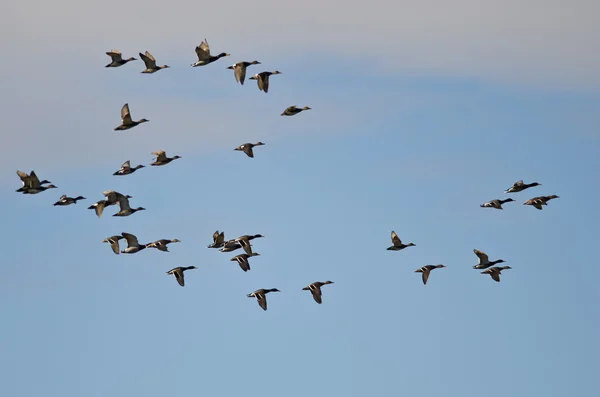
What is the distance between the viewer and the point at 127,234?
400ft

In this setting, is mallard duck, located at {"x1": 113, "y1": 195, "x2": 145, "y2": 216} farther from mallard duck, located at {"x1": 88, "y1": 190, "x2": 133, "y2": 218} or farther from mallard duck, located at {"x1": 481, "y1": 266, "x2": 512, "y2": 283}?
mallard duck, located at {"x1": 481, "y1": 266, "x2": 512, "y2": 283}

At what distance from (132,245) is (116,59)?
43.8 feet

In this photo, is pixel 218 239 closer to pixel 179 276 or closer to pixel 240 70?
pixel 179 276

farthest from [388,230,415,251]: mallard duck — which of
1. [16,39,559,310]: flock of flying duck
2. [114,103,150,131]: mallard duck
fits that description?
[114,103,150,131]: mallard duck

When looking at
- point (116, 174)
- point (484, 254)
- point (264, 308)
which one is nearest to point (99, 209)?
point (116, 174)

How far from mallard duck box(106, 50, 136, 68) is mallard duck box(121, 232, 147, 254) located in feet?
39.4

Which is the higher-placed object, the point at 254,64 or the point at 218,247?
the point at 254,64

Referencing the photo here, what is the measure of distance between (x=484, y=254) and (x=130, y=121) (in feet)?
93.2

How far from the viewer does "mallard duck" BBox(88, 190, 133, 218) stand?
117 meters

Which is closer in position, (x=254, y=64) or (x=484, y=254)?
(x=254, y=64)

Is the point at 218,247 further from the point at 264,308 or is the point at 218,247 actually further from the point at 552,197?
the point at 552,197

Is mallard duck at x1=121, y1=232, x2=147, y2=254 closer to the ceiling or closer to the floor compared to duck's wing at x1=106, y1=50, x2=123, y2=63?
closer to the floor

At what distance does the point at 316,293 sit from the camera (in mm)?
118875

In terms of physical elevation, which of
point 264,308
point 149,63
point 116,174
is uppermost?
point 149,63
